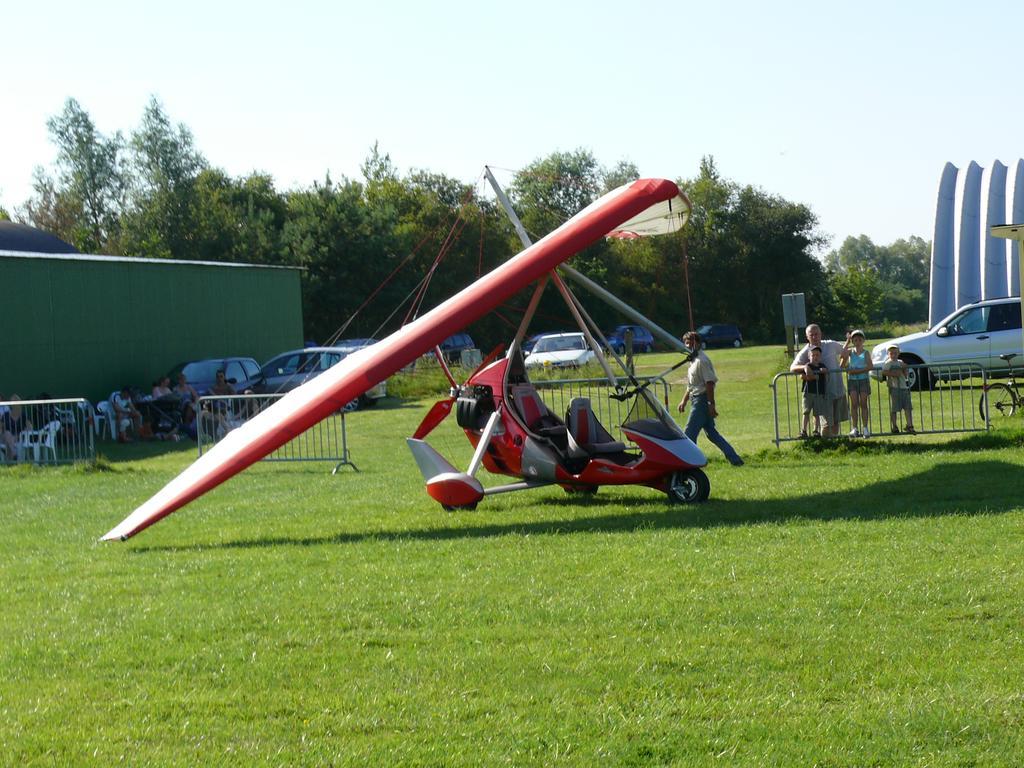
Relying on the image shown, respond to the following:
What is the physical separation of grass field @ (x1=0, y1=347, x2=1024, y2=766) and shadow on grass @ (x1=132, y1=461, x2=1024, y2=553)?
52 mm

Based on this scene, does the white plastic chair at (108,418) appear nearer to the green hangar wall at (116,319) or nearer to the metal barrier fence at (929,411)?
the green hangar wall at (116,319)

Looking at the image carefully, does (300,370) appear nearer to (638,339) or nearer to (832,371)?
(832,371)

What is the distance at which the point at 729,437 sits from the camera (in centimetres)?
2092

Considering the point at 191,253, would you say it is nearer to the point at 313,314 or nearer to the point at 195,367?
the point at 313,314

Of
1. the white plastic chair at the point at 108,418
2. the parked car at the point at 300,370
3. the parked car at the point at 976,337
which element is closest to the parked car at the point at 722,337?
the parked car at the point at 300,370

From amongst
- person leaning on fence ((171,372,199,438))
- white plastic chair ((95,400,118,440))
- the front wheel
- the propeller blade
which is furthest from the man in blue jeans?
white plastic chair ((95,400,118,440))

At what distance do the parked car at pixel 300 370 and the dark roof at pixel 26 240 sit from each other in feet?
35.7

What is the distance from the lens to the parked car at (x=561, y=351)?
44125 mm

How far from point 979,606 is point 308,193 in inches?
2343

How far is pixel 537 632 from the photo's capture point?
7.39 metres

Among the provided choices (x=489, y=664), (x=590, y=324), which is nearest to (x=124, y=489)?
(x=590, y=324)

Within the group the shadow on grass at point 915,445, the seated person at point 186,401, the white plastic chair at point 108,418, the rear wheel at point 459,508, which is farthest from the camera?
the white plastic chair at point 108,418

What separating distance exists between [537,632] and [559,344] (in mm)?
40366

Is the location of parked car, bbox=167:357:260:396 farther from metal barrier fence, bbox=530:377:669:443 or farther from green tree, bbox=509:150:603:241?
green tree, bbox=509:150:603:241
